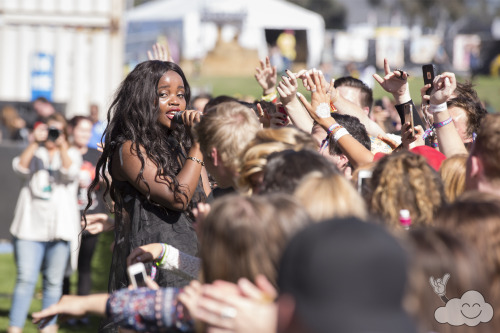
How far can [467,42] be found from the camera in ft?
148

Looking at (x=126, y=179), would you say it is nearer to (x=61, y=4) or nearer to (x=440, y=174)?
(x=440, y=174)

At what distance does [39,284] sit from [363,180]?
6.32m

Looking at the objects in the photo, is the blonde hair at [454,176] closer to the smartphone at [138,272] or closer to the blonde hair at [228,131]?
the blonde hair at [228,131]

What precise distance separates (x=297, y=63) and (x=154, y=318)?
3623 centimetres

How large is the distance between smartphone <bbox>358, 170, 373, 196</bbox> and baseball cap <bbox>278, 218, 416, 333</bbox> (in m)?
1.14

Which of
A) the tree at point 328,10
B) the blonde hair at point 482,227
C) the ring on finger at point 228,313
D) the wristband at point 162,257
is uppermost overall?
the tree at point 328,10

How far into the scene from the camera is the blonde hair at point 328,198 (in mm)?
2072

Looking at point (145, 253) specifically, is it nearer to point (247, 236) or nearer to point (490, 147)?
point (247, 236)

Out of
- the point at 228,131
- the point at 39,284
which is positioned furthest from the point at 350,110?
the point at 39,284

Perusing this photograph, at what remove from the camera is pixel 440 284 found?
2.00 meters

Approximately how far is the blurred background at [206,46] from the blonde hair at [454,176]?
1482 mm

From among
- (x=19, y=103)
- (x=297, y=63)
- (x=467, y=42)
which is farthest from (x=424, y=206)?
(x=467, y=42)

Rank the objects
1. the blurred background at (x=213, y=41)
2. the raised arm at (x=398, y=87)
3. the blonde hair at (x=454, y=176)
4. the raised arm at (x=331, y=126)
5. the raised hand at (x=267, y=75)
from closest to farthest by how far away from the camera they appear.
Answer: the blonde hair at (x=454, y=176)
the raised arm at (x=331, y=126)
the raised arm at (x=398, y=87)
the raised hand at (x=267, y=75)
the blurred background at (x=213, y=41)

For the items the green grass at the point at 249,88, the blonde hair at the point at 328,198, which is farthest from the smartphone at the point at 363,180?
the green grass at the point at 249,88
